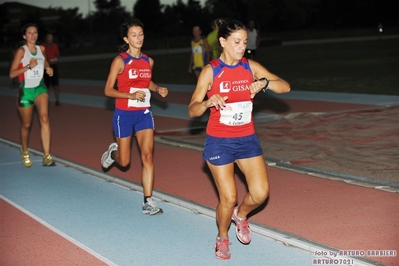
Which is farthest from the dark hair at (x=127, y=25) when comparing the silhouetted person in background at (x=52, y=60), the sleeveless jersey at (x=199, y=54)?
the silhouetted person in background at (x=52, y=60)

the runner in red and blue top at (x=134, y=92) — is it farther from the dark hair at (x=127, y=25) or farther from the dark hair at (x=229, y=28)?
the dark hair at (x=229, y=28)

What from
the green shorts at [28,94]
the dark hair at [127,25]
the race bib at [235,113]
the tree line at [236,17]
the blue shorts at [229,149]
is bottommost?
the tree line at [236,17]

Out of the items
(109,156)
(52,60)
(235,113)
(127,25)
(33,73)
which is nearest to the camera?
(235,113)

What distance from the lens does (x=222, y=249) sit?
559 centimetres

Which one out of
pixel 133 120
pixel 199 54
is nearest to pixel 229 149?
pixel 133 120

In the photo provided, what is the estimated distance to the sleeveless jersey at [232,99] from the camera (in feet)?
18.3

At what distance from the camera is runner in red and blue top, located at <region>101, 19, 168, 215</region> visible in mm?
7441

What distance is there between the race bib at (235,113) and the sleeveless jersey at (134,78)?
2.17m

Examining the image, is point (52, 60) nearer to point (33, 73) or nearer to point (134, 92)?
point (33, 73)

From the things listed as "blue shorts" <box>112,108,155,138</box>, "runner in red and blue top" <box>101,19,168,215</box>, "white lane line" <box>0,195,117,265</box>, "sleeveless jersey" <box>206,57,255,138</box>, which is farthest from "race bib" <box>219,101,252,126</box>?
"blue shorts" <box>112,108,155,138</box>

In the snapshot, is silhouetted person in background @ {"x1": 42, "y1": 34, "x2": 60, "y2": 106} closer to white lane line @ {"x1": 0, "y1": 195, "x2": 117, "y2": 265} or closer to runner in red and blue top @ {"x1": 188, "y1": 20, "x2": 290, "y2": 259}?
white lane line @ {"x1": 0, "y1": 195, "x2": 117, "y2": 265}

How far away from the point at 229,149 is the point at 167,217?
1771 millimetres

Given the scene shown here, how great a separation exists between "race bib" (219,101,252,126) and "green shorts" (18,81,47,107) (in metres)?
5.34

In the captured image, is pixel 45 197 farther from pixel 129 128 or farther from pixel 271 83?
pixel 271 83
